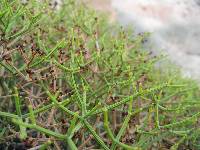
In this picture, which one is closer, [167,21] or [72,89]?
[72,89]

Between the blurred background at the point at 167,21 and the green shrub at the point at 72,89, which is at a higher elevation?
the blurred background at the point at 167,21

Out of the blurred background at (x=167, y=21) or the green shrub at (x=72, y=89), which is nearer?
the green shrub at (x=72, y=89)

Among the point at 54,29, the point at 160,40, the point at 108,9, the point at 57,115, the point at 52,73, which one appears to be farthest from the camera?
the point at 108,9

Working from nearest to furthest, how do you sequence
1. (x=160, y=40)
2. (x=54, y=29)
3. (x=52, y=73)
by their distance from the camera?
(x=52, y=73) < (x=54, y=29) < (x=160, y=40)

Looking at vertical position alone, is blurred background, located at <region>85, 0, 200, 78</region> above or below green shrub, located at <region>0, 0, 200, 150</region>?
above

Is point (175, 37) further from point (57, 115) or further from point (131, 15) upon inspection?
point (57, 115)

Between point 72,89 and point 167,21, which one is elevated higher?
point 167,21

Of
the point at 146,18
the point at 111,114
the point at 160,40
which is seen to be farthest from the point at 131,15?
the point at 111,114

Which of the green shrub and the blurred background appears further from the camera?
the blurred background
